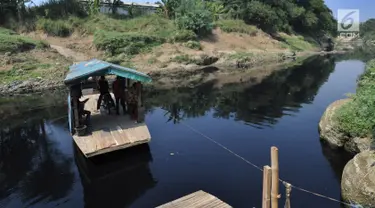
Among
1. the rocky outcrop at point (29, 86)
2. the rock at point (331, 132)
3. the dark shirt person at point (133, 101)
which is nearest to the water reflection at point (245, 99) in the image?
the rock at point (331, 132)

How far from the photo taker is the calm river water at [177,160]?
11.7 meters

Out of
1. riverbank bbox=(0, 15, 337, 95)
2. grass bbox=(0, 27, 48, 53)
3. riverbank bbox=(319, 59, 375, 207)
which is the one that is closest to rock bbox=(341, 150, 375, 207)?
riverbank bbox=(319, 59, 375, 207)

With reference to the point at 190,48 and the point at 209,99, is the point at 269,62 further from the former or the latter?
the point at 209,99

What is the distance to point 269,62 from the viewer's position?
50.8 meters

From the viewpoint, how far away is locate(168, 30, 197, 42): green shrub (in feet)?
153

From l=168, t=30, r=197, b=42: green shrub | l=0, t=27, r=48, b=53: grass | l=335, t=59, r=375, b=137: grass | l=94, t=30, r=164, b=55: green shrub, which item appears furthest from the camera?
l=168, t=30, r=197, b=42: green shrub

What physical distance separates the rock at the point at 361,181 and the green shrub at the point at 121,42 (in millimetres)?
33731

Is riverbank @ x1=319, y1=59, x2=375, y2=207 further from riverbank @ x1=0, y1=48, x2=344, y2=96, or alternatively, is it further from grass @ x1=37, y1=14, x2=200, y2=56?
grass @ x1=37, y1=14, x2=200, y2=56

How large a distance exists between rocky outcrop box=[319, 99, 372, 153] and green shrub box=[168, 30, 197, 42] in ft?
104

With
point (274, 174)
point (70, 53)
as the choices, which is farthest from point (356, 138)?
point (70, 53)

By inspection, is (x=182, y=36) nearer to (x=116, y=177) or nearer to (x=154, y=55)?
(x=154, y=55)

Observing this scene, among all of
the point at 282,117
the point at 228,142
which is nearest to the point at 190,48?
the point at 282,117

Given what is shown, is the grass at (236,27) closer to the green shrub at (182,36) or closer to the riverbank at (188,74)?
the riverbank at (188,74)

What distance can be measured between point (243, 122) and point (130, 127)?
7313 millimetres
